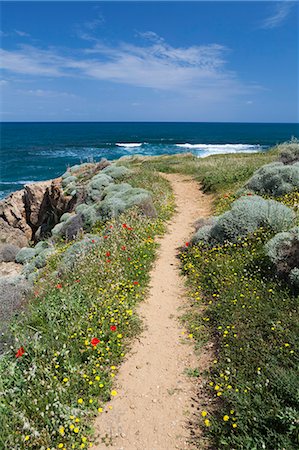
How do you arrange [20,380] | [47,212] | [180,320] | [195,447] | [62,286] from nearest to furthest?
1. [195,447]
2. [20,380]
3. [180,320]
4. [62,286]
5. [47,212]

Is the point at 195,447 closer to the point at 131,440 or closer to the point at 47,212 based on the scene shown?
the point at 131,440

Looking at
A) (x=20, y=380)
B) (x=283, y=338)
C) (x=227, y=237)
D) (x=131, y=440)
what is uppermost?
(x=227, y=237)

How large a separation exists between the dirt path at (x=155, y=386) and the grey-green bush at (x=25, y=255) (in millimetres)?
9147

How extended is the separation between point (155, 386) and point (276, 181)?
1060 cm

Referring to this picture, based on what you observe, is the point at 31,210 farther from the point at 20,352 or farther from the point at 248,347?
the point at 248,347

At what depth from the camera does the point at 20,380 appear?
4.86 m

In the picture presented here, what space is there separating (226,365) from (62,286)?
413 cm

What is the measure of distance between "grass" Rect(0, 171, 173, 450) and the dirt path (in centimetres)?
22

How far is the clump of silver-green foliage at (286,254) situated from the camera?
636cm

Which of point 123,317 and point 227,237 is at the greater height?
point 227,237

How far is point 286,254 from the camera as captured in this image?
6.91 m

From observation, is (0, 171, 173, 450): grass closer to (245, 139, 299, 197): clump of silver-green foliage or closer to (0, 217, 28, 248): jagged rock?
(245, 139, 299, 197): clump of silver-green foliage

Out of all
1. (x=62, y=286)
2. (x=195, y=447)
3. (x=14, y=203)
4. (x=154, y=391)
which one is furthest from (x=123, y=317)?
(x=14, y=203)

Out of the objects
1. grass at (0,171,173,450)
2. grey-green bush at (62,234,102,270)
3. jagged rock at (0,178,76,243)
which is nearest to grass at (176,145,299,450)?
grass at (0,171,173,450)
